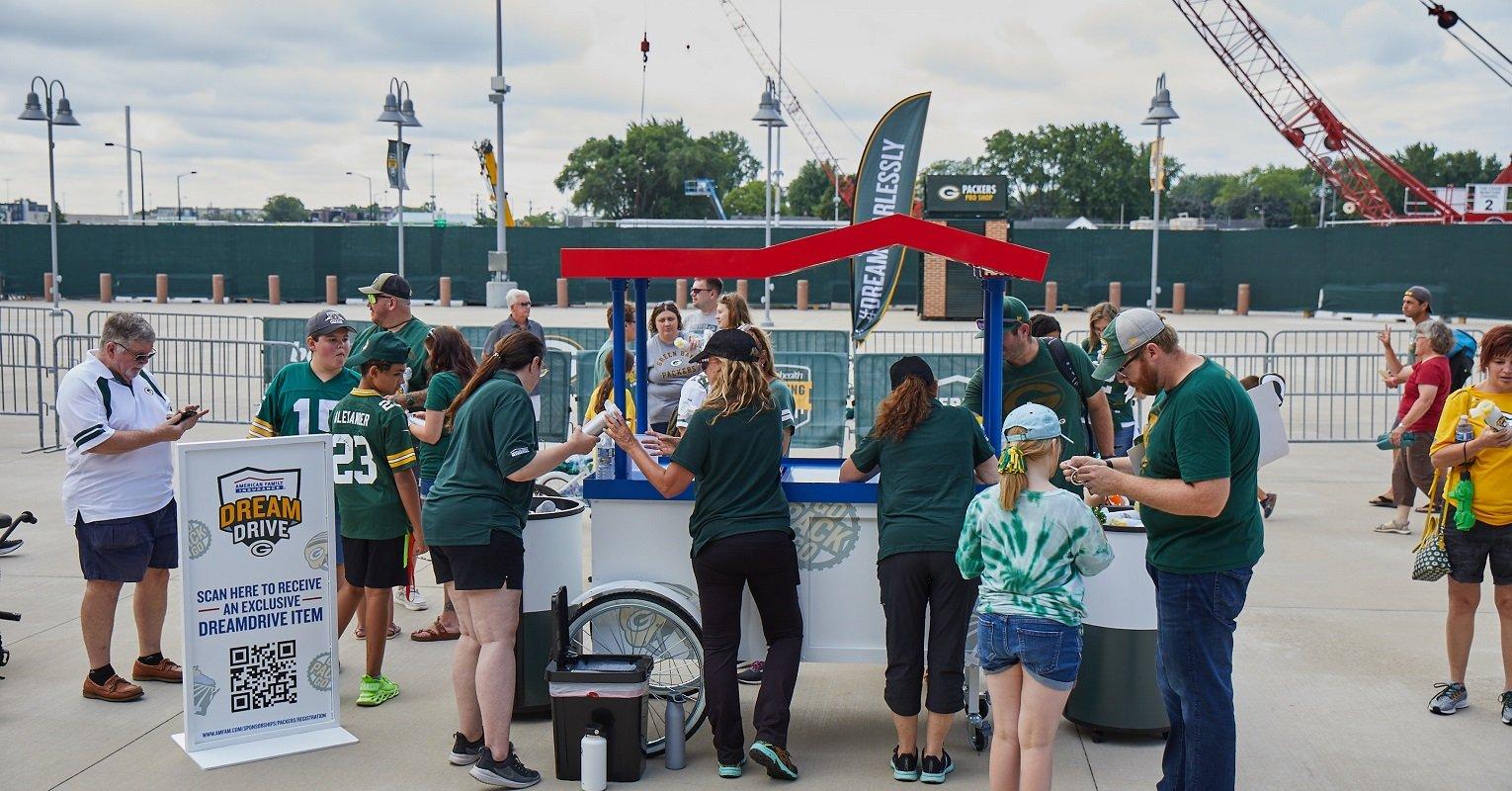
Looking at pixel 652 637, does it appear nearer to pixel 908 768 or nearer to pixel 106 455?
pixel 908 768

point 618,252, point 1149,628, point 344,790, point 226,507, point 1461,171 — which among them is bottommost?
point 344,790

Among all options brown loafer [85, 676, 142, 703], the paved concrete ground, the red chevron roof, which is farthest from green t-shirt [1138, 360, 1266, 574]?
brown loafer [85, 676, 142, 703]

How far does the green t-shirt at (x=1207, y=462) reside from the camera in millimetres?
4020

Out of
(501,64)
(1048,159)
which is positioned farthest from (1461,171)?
(501,64)

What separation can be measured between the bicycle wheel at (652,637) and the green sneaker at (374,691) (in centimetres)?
112

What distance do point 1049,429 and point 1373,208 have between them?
6416 centimetres

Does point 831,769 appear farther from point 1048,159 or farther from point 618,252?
point 1048,159

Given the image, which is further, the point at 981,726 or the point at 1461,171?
the point at 1461,171

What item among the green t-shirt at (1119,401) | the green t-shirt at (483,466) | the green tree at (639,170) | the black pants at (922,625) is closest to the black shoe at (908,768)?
the black pants at (922,625)

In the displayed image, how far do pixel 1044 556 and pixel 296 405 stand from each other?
12.3ft

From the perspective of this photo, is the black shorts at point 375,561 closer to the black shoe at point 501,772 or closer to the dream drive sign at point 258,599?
the dream drive sign at point 258,599

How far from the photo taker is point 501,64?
70.6ft

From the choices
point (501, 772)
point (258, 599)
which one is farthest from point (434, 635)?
point (501, 772)

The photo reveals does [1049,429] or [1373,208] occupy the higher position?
[1373,208]
